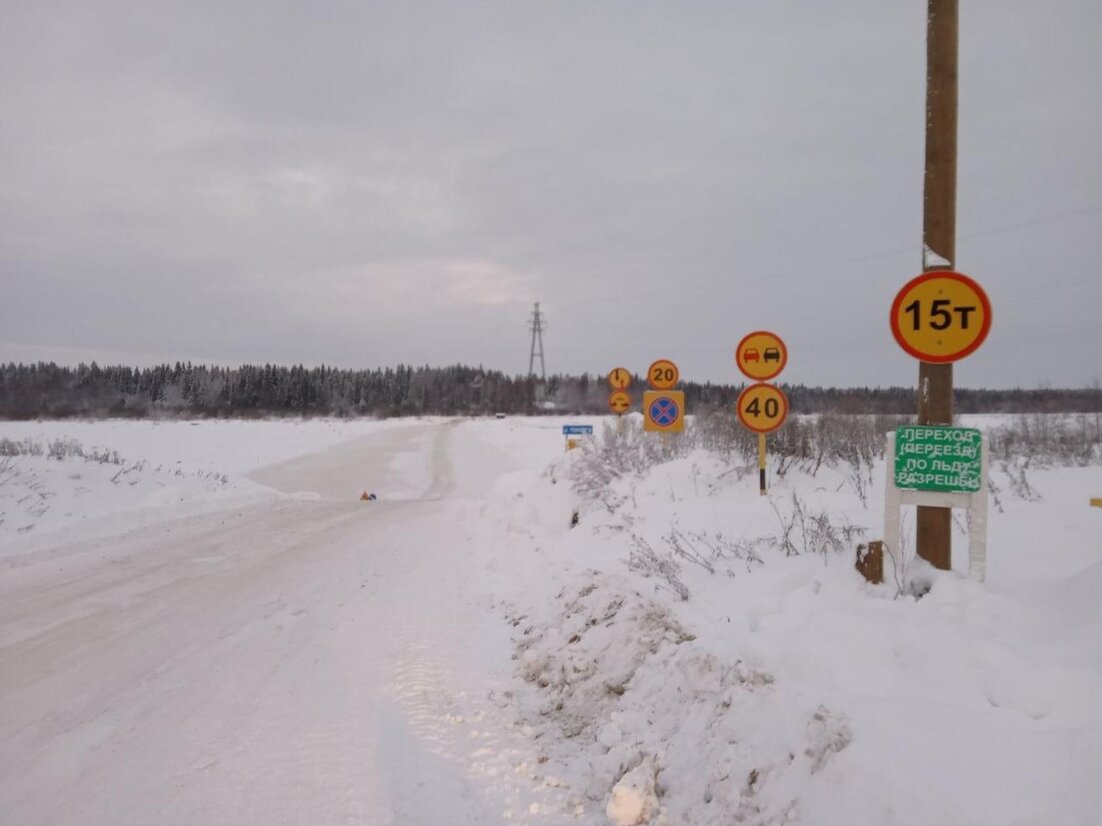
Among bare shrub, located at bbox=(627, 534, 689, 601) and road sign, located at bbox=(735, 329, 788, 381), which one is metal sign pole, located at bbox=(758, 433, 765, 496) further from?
bare shrub, located at bbox=(627, 534, 689, 601)

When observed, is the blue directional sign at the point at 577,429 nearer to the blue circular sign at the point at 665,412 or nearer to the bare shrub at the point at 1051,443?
the blue circular sign at the point at 665,412

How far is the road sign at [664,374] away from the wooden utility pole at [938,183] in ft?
25.9

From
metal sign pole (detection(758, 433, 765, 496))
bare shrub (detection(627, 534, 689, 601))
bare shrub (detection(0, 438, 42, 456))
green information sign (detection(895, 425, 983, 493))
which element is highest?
green information sign (detection(895, 425, 983, 493))

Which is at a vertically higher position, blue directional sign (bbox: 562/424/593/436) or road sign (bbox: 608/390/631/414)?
road sign (bbox: 608/390/631/414)

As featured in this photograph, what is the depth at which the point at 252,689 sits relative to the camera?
4832mm

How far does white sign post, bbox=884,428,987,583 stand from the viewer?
14.4ft

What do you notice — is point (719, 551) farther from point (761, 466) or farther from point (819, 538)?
point (761, 466)

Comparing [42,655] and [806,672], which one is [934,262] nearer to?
[806,672]

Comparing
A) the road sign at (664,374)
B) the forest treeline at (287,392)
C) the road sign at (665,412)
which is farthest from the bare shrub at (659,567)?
the forest treeline at (287,392)

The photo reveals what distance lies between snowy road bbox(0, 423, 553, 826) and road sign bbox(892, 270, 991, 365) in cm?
395

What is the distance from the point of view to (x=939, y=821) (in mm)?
2547

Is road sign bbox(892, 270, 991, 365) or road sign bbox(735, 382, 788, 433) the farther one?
road sign bbox(735, 382, 788, 433)

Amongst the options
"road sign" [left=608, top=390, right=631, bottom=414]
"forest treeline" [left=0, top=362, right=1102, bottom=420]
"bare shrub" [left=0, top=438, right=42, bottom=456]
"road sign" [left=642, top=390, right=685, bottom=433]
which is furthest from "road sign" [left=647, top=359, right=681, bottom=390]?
"forest treeline" [left=0, top=362, right=1102, bottom=420]

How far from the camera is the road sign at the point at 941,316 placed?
4.51m
